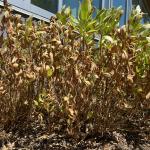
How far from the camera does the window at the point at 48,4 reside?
5510 millimetres

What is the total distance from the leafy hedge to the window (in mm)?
2448

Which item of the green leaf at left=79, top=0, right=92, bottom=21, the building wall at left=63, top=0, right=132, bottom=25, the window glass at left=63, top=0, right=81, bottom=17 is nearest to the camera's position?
the green leaf at left=79, top=0, right=92, bottom=21

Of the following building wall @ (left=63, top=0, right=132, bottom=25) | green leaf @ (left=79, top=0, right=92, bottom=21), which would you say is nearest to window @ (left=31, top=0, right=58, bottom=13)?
building wall @ (left=63, top=0, right=132, bottom=25)

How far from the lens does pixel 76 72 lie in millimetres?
2701

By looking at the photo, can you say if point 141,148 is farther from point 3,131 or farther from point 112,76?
point 3,131

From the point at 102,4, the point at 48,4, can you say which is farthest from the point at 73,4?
the point at 102,4

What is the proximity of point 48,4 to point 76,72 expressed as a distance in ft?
11.1

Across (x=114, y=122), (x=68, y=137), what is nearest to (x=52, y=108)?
(x=68, y=137)

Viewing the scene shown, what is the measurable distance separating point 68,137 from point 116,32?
756 mm

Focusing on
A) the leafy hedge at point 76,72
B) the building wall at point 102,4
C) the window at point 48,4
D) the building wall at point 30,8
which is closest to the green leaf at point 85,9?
the leafy hedge at point 76,72

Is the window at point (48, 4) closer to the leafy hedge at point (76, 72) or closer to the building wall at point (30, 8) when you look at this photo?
the building wall at point (30, 8)

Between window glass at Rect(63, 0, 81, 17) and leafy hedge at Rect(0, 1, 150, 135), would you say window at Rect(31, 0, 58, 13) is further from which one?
leafy hedge at Rect(0, 1, 150, 135)

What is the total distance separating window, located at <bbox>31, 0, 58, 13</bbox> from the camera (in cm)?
551

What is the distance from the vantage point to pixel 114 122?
2.97 m
